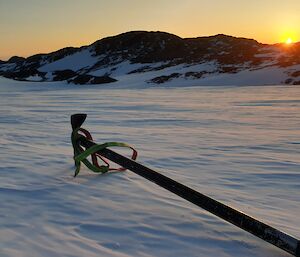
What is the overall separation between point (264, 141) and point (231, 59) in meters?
49.9

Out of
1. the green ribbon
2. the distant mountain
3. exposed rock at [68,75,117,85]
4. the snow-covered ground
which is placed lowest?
the snow-covered ground

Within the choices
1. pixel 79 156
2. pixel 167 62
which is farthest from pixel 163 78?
pixel 79 156

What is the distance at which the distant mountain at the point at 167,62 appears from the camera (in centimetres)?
4006

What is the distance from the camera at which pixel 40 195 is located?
2.98 m

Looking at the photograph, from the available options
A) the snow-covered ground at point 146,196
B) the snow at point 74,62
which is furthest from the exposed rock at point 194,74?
the snow at point 74,62

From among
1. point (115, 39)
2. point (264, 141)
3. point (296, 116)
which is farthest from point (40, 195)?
point (115, 39)

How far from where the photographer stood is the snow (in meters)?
89.4

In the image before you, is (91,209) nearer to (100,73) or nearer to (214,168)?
(214,168)

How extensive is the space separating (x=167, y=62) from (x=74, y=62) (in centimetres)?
3236

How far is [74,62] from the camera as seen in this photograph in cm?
9356

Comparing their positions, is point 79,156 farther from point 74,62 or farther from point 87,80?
point 74,62

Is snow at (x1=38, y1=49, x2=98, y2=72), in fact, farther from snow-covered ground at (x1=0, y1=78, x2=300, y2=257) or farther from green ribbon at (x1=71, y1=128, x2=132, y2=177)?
green ribbon at (x1=71, y1=128, x2=132, y2=177)

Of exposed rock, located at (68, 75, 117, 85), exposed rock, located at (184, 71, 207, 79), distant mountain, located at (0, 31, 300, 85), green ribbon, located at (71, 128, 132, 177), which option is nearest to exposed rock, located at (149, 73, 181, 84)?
distant mountain, located at (0, 31, 300, 85)

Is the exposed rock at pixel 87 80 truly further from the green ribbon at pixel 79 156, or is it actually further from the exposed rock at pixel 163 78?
the green ribbon at pixel 79 156
